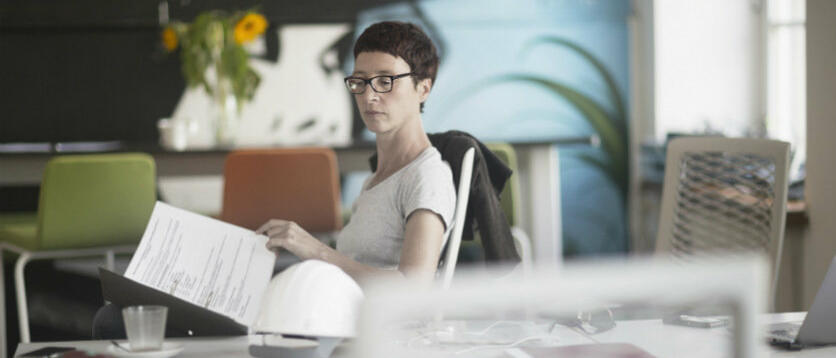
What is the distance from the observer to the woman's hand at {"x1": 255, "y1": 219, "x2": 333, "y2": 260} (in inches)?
54.6

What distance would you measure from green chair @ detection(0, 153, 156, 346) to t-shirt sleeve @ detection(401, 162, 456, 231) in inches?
63.5

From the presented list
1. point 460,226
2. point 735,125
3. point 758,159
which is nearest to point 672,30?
point 735,125

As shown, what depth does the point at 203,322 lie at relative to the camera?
4.44ft

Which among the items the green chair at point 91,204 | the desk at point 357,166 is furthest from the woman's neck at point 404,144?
the desk at point 357,166

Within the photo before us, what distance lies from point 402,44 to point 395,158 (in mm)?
214

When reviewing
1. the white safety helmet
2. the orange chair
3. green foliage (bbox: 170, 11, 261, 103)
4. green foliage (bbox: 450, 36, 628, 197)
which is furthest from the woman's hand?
green foliage (bbox: 450, 36, 628, 197)

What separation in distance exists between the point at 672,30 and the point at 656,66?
0.69 ft

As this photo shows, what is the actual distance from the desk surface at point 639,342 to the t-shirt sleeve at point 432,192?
0.33 metres

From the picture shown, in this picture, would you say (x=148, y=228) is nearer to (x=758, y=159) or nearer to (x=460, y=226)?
(x=460, y=226)

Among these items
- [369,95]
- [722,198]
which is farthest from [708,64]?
[369,95]

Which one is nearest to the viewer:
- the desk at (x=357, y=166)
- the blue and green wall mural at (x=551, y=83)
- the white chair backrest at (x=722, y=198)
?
the white chair backrest at (x=722, y=198)

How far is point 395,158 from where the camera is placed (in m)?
1.70

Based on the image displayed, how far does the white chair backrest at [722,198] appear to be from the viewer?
1.80 metres

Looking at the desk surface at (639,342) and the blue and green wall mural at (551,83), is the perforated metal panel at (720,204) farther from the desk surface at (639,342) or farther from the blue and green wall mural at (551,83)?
the blue and green wall mural at (551,83)
